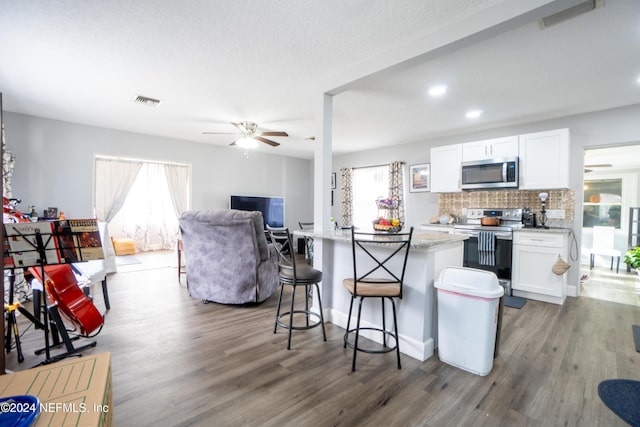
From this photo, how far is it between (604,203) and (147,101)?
8715 millimetres

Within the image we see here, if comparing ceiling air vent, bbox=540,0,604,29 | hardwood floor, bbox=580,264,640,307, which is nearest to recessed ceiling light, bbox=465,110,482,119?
ceiling air vent, bbox=540,0,604,29

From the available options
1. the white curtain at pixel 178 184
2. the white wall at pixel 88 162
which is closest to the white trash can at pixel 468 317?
the white wall at pixel 88 162

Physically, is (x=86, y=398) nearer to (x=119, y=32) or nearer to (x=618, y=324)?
(x=119, y=32)

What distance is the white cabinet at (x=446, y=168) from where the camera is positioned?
15.5ft

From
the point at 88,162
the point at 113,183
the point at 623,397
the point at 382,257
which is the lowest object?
the point at 623,397

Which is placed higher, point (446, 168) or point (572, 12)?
point (572, 12)

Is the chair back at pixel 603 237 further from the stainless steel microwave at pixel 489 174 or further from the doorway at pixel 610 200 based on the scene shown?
the stainless steel microwave at pixel 489 174

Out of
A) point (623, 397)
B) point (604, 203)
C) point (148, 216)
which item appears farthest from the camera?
point (148, 216)

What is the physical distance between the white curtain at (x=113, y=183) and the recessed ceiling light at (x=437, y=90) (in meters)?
5.31

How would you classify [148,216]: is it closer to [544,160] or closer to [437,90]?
[437,90]

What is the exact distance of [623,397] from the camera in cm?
183

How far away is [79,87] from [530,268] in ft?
19.3

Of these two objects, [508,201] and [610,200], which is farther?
[610,200]

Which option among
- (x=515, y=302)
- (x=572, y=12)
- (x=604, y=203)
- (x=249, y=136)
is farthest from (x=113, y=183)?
(x=604, y=203)
